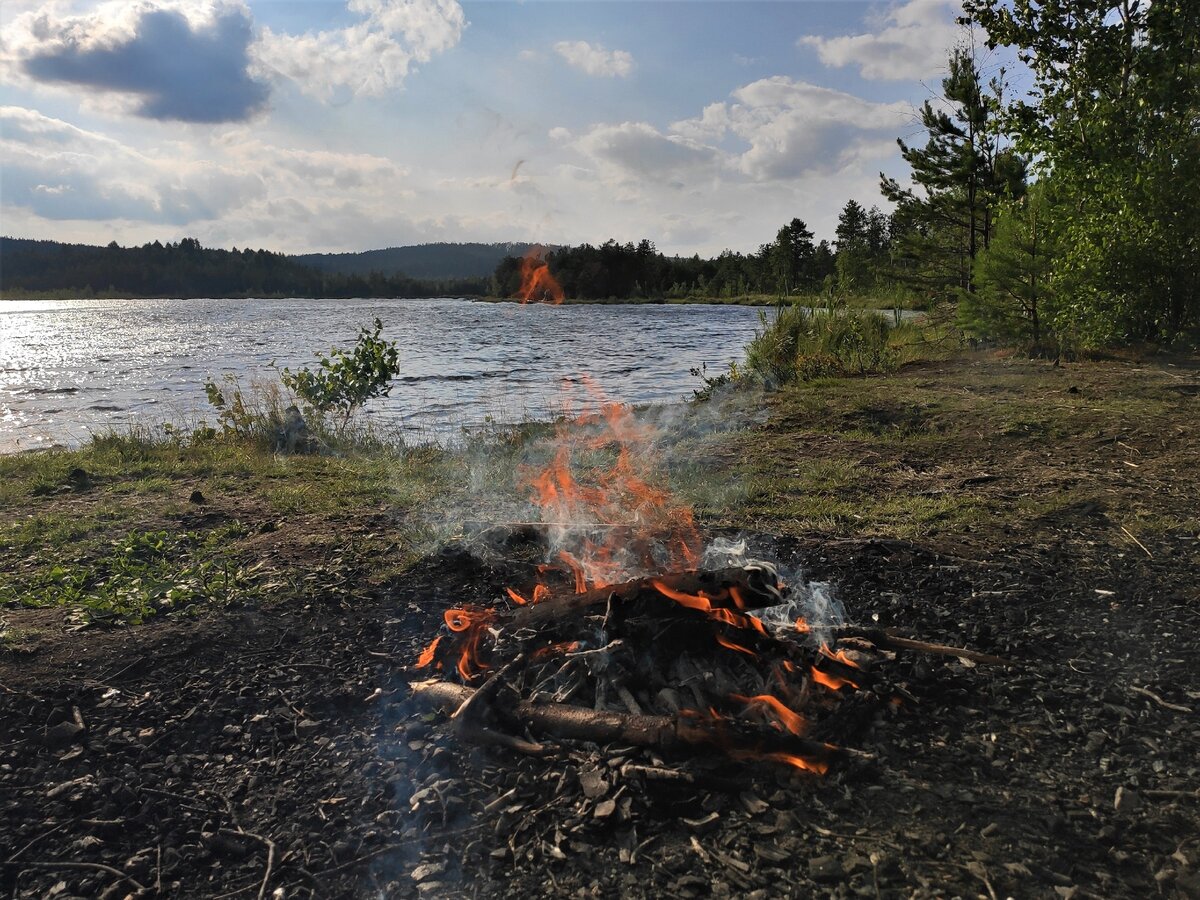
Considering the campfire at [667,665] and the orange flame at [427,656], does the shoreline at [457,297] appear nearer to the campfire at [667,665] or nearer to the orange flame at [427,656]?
the campfire at [667,665]

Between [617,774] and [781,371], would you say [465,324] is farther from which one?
[617,774]

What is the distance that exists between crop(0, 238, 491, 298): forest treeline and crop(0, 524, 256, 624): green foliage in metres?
104

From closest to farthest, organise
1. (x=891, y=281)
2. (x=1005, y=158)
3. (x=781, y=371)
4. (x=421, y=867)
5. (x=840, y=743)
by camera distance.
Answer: (x=421, y=867) → (x=840, y=743) → (x=781, y=371) → (x=1005, y=158) → (x=891, y=281)

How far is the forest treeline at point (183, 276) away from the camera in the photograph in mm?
112250

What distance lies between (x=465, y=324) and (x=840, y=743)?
53.5 m

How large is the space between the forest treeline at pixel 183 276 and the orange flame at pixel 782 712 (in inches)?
4223

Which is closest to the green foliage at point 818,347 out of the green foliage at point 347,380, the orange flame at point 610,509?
the orange flame at point 610,509

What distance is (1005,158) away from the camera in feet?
76.9

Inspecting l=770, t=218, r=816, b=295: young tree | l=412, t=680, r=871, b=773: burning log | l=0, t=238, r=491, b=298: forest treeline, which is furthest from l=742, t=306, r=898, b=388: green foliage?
l=0, t=238, r=491, b=298: forest treeline

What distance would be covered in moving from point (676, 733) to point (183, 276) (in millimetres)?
132998

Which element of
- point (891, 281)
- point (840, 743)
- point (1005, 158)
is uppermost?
point (1005, 158)

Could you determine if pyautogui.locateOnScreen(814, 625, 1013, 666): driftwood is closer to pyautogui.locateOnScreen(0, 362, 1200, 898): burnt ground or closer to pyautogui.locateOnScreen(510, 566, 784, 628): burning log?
pyautogui.locateOnScreen(0, 362, 1200, 898): burnt ground

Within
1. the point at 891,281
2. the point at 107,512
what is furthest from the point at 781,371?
the point at 891,281

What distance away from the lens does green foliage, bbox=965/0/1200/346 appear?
12398mm
